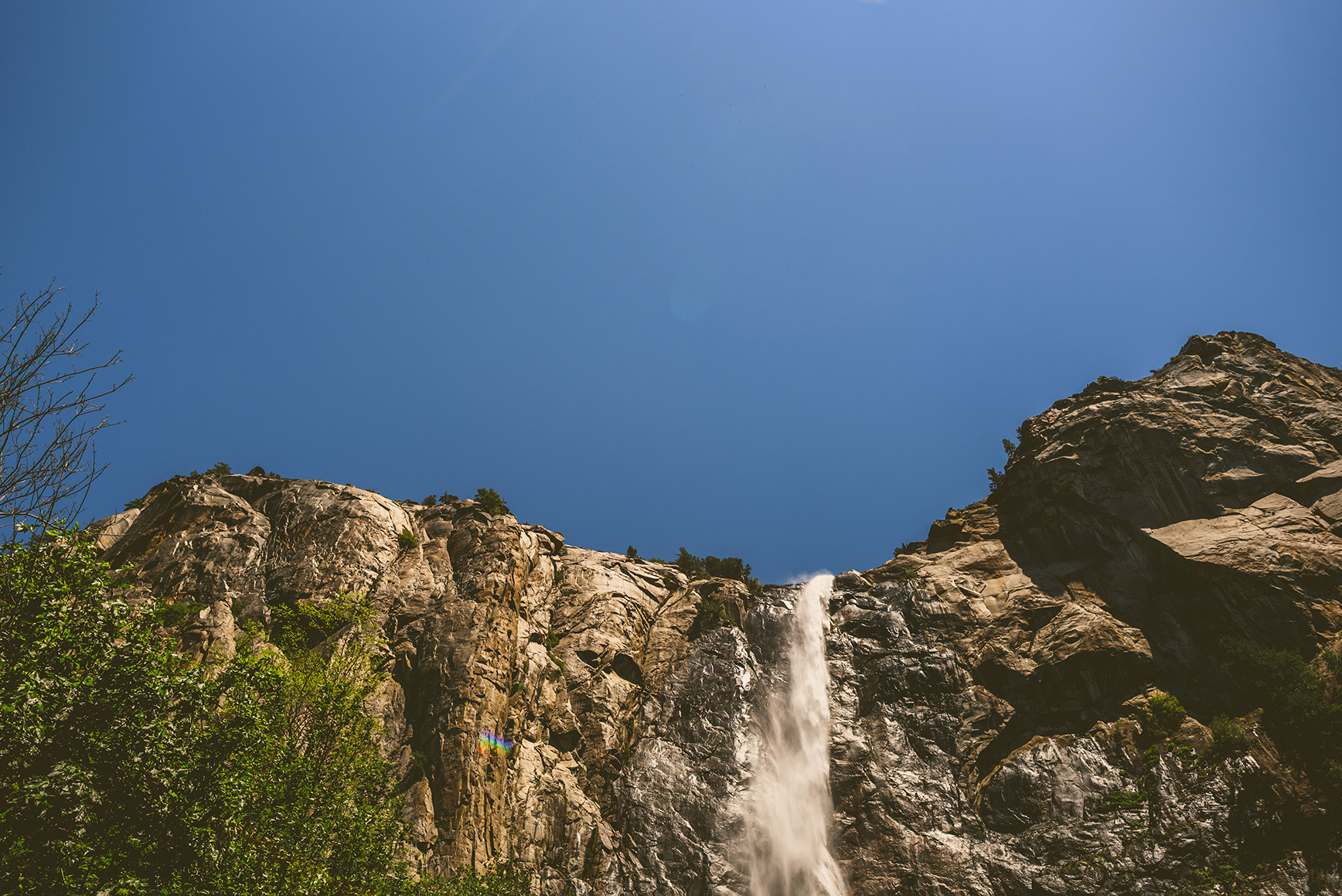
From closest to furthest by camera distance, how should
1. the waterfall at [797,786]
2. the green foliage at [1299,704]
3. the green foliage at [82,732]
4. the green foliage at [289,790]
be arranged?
the green foliage at [82,732] → the green foliage at [289,790] → the green foliage at [1299,704] → the waterfall at [797,786]

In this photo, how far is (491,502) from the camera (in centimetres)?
5088

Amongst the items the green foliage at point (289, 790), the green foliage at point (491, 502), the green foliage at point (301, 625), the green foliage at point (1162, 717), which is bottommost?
the green foliage at point (289, 790)

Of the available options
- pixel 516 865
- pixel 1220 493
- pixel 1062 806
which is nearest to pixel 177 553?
pixel 516 865

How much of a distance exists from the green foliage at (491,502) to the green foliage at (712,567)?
19589mm

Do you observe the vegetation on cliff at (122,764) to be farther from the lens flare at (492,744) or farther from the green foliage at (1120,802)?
the green foliage at (1120,802)

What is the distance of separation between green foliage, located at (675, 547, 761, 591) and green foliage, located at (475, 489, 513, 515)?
19589 mm

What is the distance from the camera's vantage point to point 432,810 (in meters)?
30.4

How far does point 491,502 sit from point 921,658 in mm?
34622

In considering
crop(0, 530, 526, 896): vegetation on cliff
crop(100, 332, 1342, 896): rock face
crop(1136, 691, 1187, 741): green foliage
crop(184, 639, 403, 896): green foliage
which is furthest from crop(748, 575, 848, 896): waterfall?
crop(0, 530, 526, 896): vegetation on cliff

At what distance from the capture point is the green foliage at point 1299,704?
30.6m

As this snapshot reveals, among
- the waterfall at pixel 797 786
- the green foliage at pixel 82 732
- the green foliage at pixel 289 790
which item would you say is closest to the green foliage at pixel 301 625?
the green foliage at pixel 289 790

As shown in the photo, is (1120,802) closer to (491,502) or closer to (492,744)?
(492,744)

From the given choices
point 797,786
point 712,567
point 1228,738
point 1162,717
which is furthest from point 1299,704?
point 712,567

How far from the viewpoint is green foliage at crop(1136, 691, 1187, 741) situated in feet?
114
